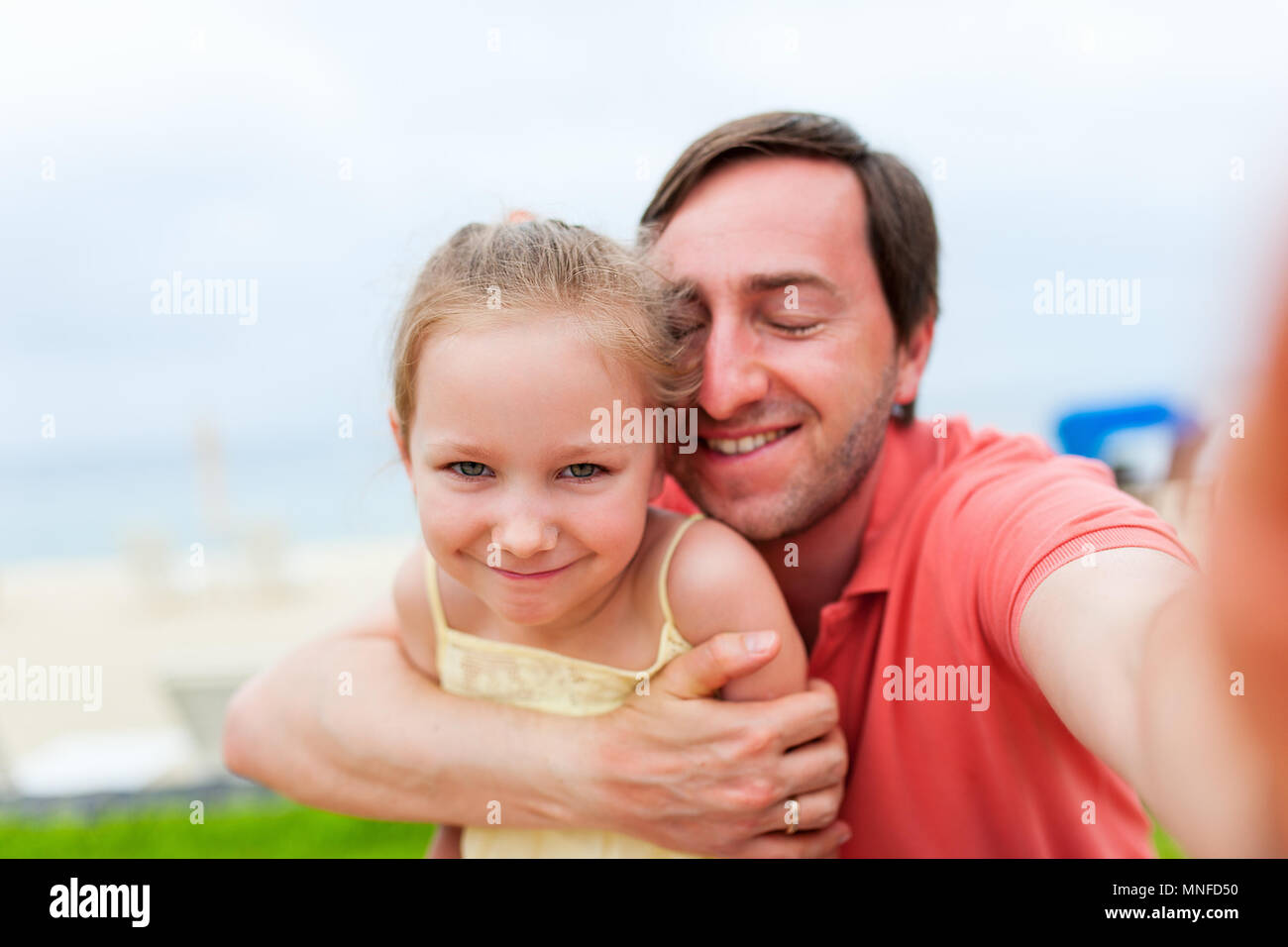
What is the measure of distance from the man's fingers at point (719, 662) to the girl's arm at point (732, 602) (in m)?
0.03

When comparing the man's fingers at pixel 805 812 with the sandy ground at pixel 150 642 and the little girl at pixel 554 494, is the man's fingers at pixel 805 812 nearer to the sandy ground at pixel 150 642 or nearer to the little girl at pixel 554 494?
the little girl at pixel 554 494

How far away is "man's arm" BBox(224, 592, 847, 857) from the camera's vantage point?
2.03 meters

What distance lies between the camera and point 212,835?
166 inches

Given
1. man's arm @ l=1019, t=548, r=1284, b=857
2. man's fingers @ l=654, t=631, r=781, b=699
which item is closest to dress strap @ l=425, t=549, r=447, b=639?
man's fingers @ l=654, t=631, r=781, b=699

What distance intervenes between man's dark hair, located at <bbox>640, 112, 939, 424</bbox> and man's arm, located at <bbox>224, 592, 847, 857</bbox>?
3.59 feet

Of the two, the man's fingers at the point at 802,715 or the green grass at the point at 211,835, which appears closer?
the man's fingers at the point at 802,715

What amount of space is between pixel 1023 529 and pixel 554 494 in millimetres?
886

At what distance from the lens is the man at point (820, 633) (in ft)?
6.63

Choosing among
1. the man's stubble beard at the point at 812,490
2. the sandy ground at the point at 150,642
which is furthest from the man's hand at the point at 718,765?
the sandy ground at the point at 150,642

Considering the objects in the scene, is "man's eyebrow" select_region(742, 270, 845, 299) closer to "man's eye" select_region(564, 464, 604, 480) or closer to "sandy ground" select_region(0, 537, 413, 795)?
"man's eye" select_region(564, 464, 604, 480)

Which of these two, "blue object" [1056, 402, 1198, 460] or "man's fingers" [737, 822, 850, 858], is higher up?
"blue object" [1056, 402, 1198, 460]

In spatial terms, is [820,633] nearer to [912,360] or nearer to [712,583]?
[712,583]
